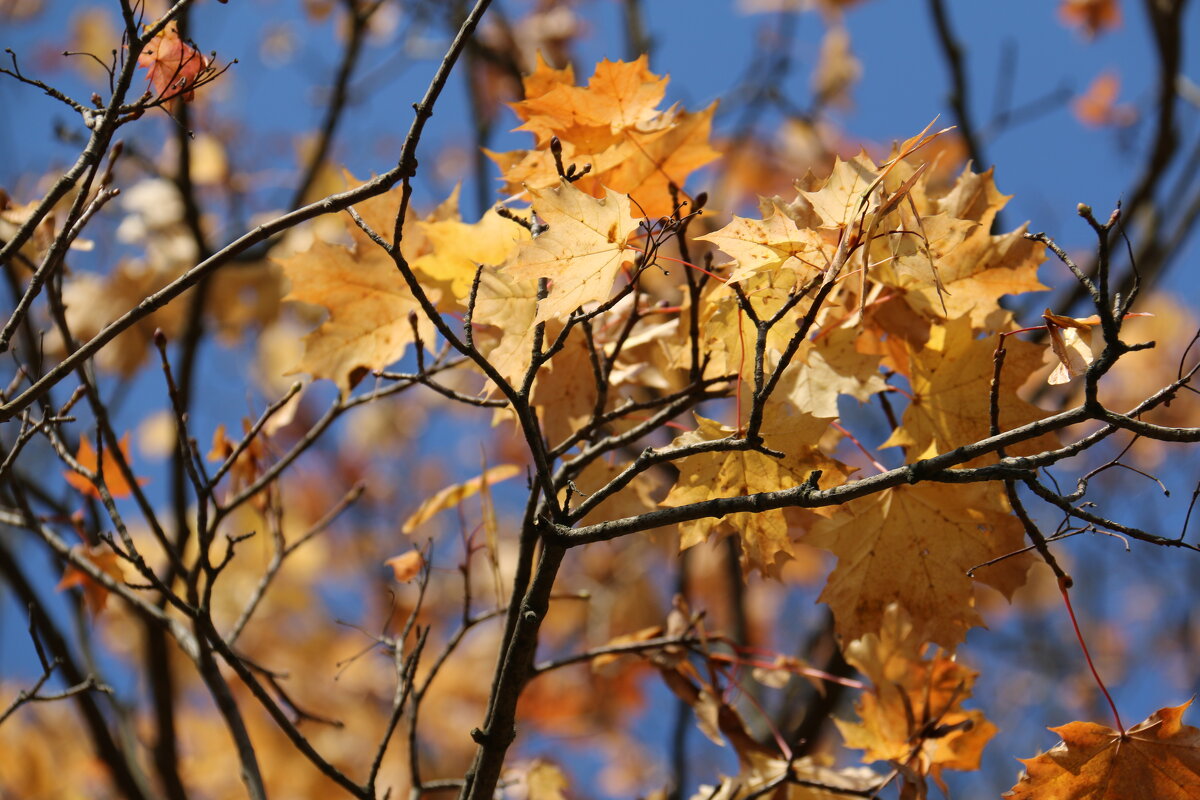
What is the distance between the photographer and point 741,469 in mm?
1309

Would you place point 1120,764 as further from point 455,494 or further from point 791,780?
point 455,494

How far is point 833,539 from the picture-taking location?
1.38m

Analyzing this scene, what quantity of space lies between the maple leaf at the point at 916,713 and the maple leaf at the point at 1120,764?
260 mm

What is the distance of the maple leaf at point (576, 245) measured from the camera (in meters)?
1.19

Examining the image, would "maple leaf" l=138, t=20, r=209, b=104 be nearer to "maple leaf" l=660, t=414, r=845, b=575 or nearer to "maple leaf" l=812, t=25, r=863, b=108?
"maple leaf" l=660, t=414, r=845, b=575

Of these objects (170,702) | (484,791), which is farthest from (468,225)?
(170,702)

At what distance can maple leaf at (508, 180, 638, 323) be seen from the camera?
1.19 meters

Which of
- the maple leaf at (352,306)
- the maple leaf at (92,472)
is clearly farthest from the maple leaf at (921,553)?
the maple leaf at (92,472)

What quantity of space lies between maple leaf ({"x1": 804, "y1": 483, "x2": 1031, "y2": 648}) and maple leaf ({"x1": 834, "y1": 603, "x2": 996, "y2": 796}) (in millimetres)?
156

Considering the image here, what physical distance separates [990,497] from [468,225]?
88 cm

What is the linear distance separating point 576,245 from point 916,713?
0.98m

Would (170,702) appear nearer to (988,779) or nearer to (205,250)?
(205,250)

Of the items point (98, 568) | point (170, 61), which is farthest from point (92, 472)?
point (170, 61)

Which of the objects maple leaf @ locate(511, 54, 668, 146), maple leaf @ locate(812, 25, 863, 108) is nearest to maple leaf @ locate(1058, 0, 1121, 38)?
maple leaf @ locate(812, 25, 863, 108)
